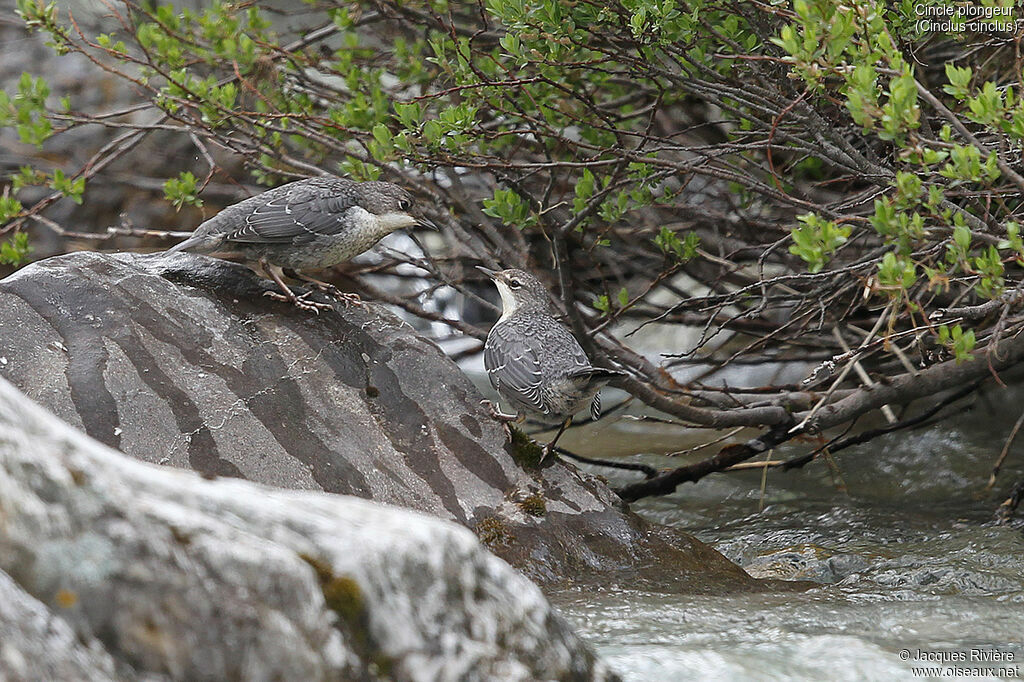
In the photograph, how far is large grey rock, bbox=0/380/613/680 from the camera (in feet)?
6.62

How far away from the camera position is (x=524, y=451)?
4469 millimetres

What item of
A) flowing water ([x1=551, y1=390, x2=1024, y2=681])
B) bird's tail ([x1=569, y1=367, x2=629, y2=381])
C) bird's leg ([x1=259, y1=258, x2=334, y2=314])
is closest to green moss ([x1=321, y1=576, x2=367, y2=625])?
flowing water ([x1=551, y1=390, x2=1024, y2=681])

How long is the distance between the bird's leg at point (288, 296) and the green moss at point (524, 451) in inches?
42.3

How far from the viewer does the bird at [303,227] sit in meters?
4.79

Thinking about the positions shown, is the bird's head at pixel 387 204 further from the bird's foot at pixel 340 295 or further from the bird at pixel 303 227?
the bird's foot at pixel 340 295

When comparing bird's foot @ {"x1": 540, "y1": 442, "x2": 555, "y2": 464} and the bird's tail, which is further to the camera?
bird's foot @ {"x1": 540, "y1": 442, "x2": 555, "y2": 464}

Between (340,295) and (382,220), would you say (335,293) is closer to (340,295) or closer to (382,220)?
(340,295)

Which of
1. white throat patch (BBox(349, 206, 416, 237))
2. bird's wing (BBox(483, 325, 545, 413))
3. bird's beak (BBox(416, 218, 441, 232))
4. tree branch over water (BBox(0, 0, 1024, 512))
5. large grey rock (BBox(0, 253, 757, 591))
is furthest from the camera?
bird's beak (BBox(416, 218, 441, 232))

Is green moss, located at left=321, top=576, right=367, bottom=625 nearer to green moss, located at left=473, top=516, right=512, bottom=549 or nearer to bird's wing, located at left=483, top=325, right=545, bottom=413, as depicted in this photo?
green moss, located at left=473, top=516, right=512, bottom=549

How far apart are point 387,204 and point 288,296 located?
0.71 m

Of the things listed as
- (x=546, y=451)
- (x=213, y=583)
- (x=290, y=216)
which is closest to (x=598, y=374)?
(x=546, y=451)

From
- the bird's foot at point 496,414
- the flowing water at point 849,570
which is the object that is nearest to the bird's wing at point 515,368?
the bird's foot at point 496,414

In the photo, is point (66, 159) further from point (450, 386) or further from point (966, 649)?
point (966, 649)

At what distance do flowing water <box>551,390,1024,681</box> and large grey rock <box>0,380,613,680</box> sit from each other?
0.84 metres
